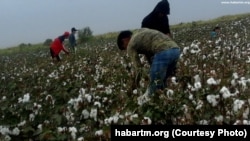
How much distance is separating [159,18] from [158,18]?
0.01 meters

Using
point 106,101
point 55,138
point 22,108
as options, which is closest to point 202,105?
point 55,138

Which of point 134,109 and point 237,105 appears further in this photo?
point 134,109

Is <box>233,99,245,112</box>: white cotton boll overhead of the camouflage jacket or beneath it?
beneath

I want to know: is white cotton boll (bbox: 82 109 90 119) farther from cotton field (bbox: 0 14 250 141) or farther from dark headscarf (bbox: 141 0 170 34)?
dark headscarf (bbox: 141 0 170 34)

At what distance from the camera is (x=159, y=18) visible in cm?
802

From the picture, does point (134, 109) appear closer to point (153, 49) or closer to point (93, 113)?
point (93, 113)

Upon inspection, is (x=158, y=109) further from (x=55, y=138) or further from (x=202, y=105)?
(x=55, y=138)

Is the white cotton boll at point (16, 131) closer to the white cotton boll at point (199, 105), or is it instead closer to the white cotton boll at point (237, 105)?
the white cotton boll at point (199, 105)

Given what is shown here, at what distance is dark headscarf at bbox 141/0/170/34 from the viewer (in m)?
7.94

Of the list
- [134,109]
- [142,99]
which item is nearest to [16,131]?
[134,109]

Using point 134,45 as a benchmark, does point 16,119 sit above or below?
below

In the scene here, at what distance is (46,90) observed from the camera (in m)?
10.4

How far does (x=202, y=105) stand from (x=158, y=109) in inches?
26.3

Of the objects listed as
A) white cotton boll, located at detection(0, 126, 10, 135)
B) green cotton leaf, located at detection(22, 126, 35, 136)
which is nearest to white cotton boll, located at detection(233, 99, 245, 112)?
green cotton leaf, located at detection(22, 126, 35, 136)
